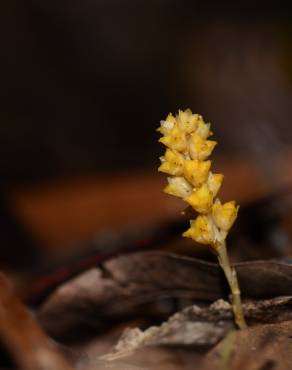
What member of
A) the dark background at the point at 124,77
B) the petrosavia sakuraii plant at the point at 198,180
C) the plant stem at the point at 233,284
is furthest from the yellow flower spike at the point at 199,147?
the dark background at the point at 124,77

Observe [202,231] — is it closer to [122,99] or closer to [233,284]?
[233,284]

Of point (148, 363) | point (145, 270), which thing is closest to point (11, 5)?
point (145, 270)

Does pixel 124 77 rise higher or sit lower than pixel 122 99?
higher

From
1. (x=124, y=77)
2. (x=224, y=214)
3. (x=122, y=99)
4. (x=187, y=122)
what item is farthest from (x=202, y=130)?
(x=124, y=77)

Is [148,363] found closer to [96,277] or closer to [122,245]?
[96,277]

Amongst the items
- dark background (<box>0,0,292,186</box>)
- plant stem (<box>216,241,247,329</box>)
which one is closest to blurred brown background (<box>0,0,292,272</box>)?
dark background (<box>0,0,292,186</box>)

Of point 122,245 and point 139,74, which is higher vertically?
point 139,74
